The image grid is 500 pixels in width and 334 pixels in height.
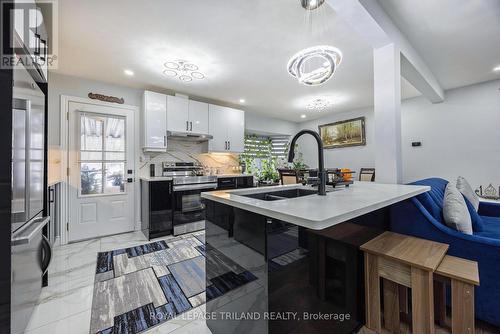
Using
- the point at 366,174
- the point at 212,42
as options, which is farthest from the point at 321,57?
the point at 366,174

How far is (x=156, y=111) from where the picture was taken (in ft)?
11.0

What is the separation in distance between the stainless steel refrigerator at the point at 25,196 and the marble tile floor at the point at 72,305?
21cm

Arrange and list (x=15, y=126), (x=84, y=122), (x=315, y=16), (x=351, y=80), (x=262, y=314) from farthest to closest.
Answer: (x=351, y=80) < (x=84, y=122) < (x=315, y=16) < (x=15, y=126) < (x=262, y=314)

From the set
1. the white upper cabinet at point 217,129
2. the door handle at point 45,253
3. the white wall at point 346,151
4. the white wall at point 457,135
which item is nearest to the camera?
the door handle at point 45,253

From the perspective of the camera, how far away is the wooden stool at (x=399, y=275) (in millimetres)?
1036

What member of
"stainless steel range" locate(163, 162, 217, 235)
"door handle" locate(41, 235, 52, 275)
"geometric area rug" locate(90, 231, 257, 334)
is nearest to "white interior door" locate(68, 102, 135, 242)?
"stainless steel range" locate(163, 162, 217, 235)

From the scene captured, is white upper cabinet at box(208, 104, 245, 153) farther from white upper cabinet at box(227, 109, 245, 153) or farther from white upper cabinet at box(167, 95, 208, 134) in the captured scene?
white upper cabinet at box(167, 95, 208, 134)

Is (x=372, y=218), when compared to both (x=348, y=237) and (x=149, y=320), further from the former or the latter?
(x=149, y=320)

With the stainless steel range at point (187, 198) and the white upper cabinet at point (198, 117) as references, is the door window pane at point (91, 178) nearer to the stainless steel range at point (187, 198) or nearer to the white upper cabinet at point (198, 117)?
the stainless steel range at point (187, 198)

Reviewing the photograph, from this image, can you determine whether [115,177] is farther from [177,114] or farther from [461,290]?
[461,290]

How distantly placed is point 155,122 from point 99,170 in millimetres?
1189

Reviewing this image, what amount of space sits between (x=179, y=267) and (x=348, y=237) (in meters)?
1.85

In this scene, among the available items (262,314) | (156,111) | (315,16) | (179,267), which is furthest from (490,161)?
(156,111)

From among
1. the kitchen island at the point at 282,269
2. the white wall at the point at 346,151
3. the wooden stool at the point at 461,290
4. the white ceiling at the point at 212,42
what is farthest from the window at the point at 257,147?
the wooden stool at the point at 461,290
